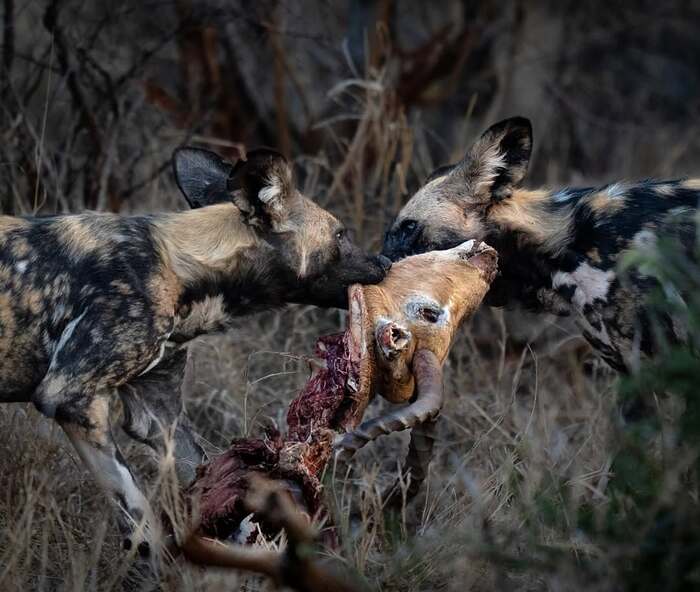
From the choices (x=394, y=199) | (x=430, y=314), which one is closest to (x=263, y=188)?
(x=430, y=314)

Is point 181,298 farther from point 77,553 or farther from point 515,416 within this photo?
point 515,416

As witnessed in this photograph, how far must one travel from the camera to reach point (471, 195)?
14.3 ft

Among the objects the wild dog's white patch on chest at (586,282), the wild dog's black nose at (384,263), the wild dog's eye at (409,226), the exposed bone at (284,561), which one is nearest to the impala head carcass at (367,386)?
the wild dog's black nose at (384,263)

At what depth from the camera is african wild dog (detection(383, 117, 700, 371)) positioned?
12.6ft

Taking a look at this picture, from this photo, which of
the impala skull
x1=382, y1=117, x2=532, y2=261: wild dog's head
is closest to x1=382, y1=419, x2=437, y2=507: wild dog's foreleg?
the impala skull

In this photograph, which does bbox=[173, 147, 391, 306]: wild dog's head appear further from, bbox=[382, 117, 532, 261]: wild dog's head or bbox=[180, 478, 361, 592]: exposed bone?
bbox=[180, 478, 361, 592]: exposed bone

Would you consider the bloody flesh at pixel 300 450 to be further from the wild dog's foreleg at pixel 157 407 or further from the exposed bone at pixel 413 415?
the wild dog's foreleg at pixel 157 407

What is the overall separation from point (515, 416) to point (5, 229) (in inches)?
85.9

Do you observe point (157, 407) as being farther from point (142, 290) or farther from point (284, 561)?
point (284, 561)

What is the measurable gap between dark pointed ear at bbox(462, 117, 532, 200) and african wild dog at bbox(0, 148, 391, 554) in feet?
2.53

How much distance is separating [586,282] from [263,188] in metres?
1.29

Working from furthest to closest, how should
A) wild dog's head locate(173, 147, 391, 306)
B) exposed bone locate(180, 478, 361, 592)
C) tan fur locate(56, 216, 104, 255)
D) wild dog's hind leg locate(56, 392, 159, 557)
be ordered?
wild dog's head locate(173, 147, 391, 306) < tan fur locate(56, 216, 104, 255) < wild dog's hind leg locate(56, 392, 159, 557) < exposed bone locate(180, 478, 361, 592)

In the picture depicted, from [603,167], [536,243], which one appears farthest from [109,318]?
[603,167]

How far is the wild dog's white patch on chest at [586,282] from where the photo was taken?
388 cm
